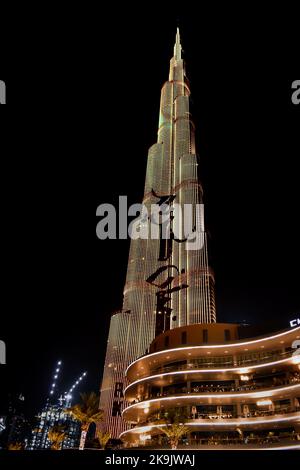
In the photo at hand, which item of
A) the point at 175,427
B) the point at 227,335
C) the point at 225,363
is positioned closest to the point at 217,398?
the point at 225,363

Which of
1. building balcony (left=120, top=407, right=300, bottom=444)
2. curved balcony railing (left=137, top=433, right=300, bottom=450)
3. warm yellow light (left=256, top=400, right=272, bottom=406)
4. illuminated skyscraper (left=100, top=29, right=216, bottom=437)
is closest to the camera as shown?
curved balcony railing (left=137, top=433, right=300, bottom=450)

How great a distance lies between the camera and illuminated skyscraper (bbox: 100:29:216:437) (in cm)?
13450

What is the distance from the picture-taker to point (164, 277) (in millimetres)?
157000

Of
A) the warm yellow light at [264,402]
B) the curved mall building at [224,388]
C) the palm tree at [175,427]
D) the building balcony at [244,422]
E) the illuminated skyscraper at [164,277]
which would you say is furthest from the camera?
the illuminated skyscraper at [164,277]

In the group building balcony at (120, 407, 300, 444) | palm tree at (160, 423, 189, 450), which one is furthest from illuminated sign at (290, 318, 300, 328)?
palm tree at (160, 423, 189, 450)

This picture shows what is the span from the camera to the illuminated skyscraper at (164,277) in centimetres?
13450

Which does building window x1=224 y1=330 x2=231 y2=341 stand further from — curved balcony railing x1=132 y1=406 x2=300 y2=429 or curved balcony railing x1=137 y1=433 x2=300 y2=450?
curved balcony railing x1=137 y1=433 x2=300 y2=450

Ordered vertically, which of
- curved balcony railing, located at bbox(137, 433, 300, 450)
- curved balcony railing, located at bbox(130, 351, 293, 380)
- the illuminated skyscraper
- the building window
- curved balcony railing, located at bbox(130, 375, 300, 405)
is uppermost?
the illuminated skyscraper

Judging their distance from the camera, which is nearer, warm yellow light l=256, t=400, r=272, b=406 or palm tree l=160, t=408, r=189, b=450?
palm tree l=160, t=408, r=189, b=450

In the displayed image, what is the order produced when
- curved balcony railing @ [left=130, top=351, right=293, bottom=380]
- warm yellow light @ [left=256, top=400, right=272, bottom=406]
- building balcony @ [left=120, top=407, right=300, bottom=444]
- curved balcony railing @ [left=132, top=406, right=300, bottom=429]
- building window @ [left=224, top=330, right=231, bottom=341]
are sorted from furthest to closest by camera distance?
building window @ [left=224, top=330, right=231, bottom=341], curved balcony railing @ [left=130, top=351, right=293, bottom=380], warm yellow light @ [left=256, top=400, right=272, bottom=406], curved balcony railing @ [left=132, top=406, right=300, bottom=429], building balcony @ [left=120, top=407, right=300, bottom=444]

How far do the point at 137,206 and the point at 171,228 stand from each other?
77.0 ft

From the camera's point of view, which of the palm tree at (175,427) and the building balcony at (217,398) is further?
the building balcony at (217,398)

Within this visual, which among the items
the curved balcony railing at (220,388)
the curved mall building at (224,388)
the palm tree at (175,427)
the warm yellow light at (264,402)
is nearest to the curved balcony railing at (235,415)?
the curved mall building at (224,388)

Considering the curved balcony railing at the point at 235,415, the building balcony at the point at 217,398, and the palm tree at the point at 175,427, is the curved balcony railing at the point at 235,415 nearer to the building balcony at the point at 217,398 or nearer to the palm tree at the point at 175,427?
the palm tree at the point at 175,427
